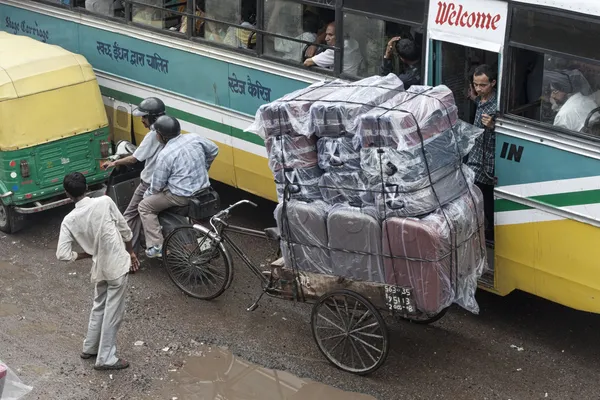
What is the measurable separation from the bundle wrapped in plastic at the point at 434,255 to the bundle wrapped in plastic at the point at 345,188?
0.30 m

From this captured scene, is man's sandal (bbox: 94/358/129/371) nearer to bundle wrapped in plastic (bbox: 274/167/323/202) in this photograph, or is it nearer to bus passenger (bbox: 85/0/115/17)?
bundle wrapped in plastic (bbox: 274/167/323/202)

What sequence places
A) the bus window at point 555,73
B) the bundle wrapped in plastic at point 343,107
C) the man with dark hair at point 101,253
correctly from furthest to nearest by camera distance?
the man with dark hair at point 101,253 < the bundle wrapped in plastic at point 343,107 < the bus window at point 555,73

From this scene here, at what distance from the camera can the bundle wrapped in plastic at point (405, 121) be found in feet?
21.6

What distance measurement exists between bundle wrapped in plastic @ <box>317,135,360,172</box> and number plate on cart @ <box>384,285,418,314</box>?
2.86 feet

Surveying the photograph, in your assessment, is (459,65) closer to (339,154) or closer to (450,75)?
(450,75)

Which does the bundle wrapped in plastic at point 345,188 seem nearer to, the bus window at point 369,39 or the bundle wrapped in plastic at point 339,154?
the bundle wrapped in plastic at point 339,154

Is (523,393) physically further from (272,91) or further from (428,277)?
(272,91)

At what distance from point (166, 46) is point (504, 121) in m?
3.93

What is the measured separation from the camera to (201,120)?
9.69 m

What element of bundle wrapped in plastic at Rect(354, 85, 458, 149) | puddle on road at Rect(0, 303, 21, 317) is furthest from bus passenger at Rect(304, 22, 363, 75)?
puddle on road at Rect(0, 303, 21, 317)

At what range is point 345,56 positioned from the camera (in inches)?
326

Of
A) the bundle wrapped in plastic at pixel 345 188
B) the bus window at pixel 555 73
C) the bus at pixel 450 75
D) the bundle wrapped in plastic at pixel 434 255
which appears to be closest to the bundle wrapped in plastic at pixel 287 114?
the bundle wrapped in plastic at pixel 345 188

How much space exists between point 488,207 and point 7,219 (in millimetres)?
4769

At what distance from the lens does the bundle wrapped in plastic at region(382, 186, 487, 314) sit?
259 inches
